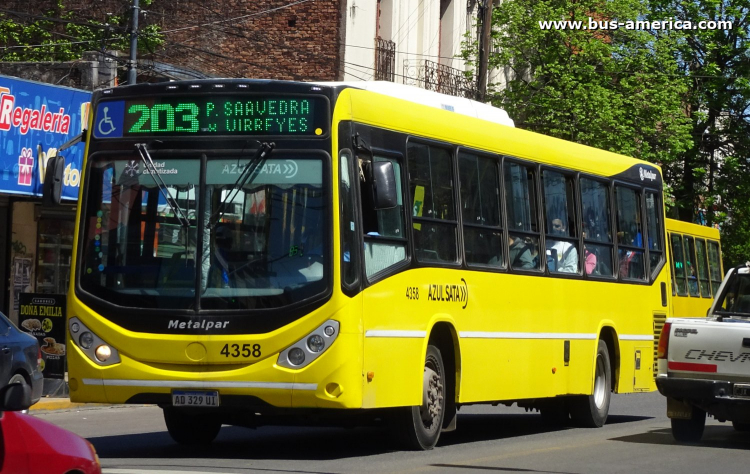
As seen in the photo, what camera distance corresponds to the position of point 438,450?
Answer: 12.5 m

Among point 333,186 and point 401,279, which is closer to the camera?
point 333,186

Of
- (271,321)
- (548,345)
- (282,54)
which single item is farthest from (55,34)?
(271,321)

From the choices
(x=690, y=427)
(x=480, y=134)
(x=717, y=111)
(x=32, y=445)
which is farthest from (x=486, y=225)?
(x=717, y=111)

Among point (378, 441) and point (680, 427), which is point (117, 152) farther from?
point (680, 427)

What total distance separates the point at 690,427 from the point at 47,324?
388 inches

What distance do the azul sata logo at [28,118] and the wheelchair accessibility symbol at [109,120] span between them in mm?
9726

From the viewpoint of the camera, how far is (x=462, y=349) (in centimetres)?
1264

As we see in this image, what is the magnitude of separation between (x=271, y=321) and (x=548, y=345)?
188 inches

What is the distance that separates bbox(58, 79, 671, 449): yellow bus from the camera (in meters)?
10.7

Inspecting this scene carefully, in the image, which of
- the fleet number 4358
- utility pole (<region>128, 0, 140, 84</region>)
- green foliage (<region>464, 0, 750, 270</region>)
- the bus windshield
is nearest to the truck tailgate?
the bus windshield

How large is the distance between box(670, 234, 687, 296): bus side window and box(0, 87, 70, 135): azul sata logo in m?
14.0

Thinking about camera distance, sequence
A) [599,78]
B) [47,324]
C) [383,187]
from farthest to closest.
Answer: [599,78]
[47,324]
[383,187]

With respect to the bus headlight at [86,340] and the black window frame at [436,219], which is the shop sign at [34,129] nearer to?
the black window frame at [436,219]

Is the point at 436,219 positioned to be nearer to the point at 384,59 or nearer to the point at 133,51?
the point at 133,51
